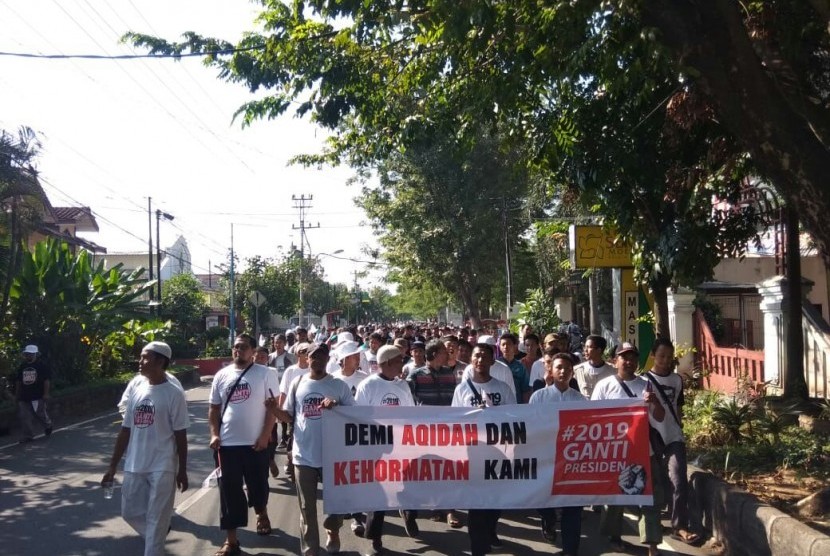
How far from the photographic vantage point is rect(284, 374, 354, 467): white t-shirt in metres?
6.69

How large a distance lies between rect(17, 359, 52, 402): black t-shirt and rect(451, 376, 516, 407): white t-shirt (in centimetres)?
963

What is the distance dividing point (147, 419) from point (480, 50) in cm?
563

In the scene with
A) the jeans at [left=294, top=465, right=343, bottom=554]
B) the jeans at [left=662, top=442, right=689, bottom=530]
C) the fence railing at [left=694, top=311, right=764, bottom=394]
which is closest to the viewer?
the jeans at [left=294, top=465, right=343, bottom=554]

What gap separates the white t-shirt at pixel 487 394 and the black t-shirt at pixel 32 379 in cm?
963

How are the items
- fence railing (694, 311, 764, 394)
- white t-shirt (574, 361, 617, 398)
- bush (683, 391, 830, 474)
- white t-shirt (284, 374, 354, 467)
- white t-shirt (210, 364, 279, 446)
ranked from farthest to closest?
fence railing (694, 311, 764, 394)
white t-shirt (574, 361, 617, 398)
bush (683, 391, 830, 474)
white t-shirt (210, 364, 279, 446)
white t-shirt (284, 374, 354, 467)

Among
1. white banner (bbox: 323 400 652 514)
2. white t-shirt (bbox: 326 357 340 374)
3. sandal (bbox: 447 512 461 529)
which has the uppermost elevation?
white t-shirt (bbox: 326 357 340 374)

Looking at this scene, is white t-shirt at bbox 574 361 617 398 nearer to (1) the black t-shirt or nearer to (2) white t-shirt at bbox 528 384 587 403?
(2) white t-shirt at bbox 528 384 587 403

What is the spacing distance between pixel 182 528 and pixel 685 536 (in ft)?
14.9

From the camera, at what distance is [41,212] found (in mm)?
17844

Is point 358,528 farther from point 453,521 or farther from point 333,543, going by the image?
point 453,521

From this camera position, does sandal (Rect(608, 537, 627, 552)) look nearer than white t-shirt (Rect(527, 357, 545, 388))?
Yes

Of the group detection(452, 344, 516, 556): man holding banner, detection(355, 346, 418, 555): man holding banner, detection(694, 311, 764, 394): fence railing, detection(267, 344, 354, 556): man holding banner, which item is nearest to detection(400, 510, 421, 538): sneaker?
detection(355, 346, 418, 555): man holding banner

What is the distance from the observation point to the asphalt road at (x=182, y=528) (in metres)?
7.08

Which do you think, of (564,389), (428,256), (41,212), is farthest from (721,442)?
(428,256)
